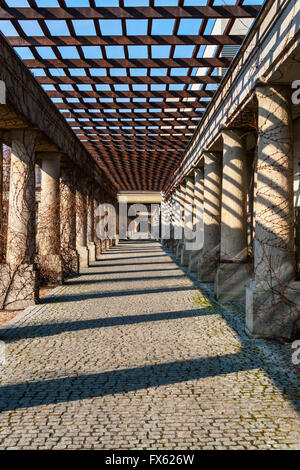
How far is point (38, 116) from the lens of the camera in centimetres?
921

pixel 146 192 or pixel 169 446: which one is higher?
pixel 146 192

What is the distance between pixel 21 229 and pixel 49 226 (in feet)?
9.68

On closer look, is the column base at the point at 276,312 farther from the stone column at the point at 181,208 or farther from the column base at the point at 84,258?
the stone column at the point at 181,208

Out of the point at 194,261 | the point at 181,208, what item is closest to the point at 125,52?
the point at 194,261

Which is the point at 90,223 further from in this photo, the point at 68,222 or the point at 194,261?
the point at 194,261

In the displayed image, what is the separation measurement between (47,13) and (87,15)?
0.69m

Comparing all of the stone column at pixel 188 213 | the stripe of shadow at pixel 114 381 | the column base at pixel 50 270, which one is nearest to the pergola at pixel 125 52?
the stone column at pixel 188 213

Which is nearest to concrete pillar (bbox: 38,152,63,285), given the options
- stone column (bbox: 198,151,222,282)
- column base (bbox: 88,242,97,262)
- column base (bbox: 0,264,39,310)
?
column base (bbox: 0,264,39,310)

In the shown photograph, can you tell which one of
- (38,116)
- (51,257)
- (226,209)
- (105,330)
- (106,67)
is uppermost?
(106,67)

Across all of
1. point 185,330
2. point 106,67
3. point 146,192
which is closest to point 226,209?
point 185,330

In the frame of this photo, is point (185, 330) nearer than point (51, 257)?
Yes

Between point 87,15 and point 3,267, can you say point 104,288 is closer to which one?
point 3,267

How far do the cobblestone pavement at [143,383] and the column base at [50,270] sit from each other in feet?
11.5

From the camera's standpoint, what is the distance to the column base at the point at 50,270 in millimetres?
11734
